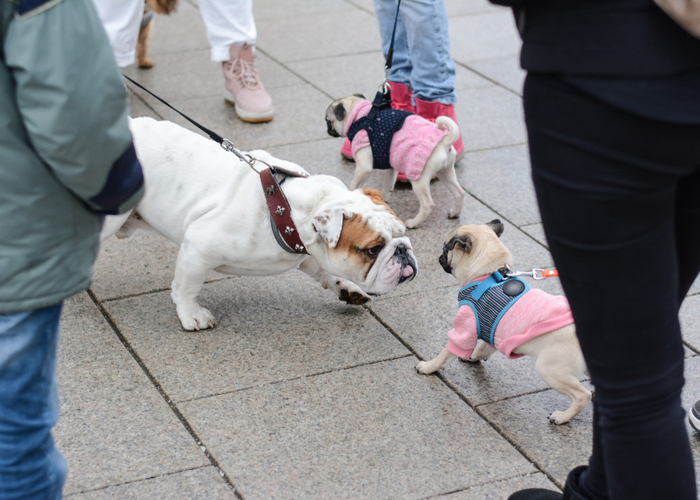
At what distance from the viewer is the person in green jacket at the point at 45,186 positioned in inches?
60.7

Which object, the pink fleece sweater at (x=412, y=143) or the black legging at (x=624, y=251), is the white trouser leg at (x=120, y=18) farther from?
the black legging at (x=624, y=251)

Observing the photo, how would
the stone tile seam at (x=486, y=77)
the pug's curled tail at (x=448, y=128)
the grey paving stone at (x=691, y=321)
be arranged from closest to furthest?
1. the grey paving stone at (x=691, y=321)
2. the pug's curled tail at (x=448, y=128)
3. the stone tile seam at (x=486, y=77)

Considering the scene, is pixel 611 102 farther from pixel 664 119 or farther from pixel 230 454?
pixel 230 454

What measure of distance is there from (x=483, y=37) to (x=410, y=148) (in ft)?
13.4

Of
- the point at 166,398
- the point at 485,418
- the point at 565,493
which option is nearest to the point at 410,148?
the point at 485,418

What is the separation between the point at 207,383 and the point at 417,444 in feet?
3.35

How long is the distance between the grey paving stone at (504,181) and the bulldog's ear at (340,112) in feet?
3.45

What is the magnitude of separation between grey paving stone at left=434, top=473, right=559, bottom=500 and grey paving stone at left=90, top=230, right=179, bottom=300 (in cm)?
217

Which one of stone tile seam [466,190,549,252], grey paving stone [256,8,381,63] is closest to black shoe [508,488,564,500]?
stone tile seam [466,190,549,252]

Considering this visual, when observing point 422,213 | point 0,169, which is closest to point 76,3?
point 0,169

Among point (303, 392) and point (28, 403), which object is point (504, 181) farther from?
point (28, 403)

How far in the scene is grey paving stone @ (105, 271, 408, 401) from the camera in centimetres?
348

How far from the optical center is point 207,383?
3.40m

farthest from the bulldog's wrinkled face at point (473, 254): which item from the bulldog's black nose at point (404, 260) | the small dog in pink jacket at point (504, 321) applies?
the bulldog's black nose at point (404, 260)
